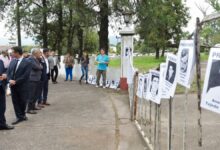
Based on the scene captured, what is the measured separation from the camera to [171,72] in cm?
578

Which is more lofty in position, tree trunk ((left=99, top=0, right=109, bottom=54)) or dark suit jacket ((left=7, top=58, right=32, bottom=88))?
tree trunk ((left=99, top=0, right=109, bottom=54))

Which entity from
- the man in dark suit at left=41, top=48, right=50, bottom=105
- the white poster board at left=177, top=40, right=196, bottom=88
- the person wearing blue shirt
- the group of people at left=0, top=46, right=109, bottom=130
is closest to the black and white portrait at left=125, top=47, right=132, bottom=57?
the person wearing blue shirt

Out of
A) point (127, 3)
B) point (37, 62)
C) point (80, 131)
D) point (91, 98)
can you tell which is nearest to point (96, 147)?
point (80, 131)

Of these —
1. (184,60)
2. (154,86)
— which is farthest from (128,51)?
(184,60)

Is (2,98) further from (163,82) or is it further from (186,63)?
(186,63)

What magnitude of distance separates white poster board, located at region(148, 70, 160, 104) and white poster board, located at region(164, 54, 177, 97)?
93cm

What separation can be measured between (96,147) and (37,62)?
4.65m

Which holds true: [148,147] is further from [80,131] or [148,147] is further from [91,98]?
[91,98]

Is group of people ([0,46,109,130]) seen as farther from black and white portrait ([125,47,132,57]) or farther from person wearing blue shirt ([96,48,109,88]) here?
person wearing blue shirt ([96,48,109,88])

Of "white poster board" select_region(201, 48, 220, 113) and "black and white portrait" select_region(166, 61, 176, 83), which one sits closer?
"white poster board" select_region(201, 48, 220, 113)

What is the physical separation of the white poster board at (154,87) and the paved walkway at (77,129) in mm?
1231

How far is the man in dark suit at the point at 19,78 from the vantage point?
34.3 ft

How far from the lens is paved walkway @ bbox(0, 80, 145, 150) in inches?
334

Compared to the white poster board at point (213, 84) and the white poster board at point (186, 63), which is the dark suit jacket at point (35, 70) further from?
the white poster board at point (213, 84)
